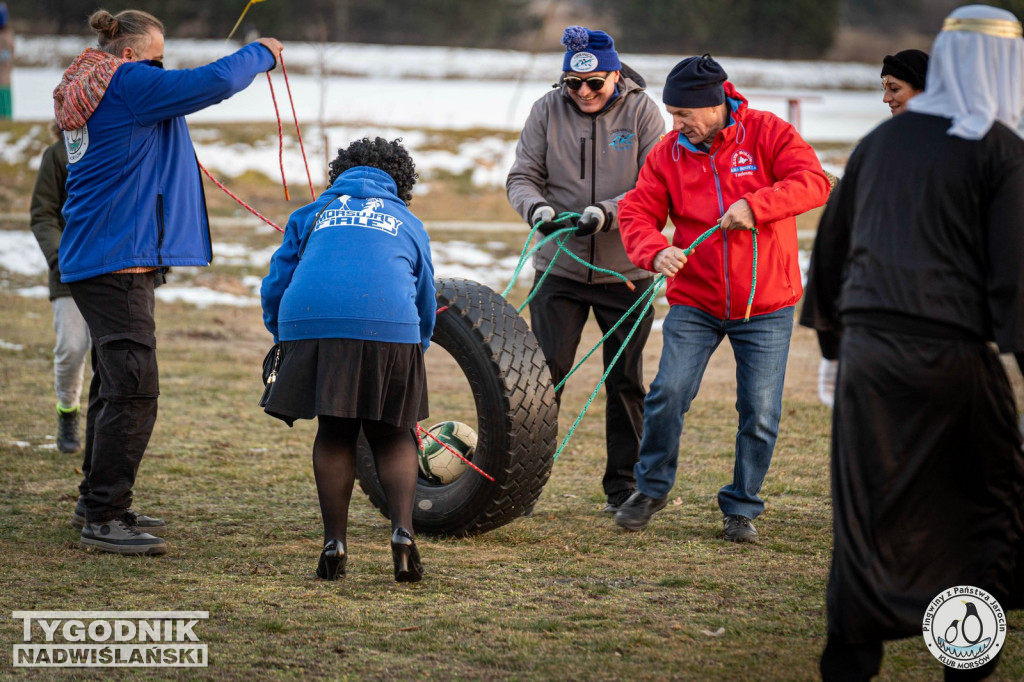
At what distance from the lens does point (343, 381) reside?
380 cm

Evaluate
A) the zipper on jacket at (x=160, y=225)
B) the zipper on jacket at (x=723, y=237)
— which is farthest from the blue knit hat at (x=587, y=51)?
the zipper on jacket at (x=160, y=225)

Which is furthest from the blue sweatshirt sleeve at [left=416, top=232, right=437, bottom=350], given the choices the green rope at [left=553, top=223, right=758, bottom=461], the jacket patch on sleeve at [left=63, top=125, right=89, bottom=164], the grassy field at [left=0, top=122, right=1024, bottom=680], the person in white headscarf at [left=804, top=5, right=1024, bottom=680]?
the person in white headscarf at [left=804, top=5, right=1024, bottom=680]

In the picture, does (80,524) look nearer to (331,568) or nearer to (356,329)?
(331,568)

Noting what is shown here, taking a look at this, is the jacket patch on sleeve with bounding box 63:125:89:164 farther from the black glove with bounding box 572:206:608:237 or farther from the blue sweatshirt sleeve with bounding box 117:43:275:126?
the black glove with bounding box 572:206:608:237

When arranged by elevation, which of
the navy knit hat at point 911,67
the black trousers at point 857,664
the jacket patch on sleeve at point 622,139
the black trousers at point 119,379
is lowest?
the black trousers at point 857,664

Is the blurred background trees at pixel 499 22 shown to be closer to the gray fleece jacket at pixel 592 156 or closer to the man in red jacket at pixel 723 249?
the gray fleece jacket at pixel 592 156

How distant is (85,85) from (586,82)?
2020 millimetres

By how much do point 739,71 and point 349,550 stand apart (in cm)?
2853

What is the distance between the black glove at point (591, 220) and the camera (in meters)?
4.78

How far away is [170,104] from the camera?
4145mm

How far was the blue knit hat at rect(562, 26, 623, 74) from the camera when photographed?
480 centimetres

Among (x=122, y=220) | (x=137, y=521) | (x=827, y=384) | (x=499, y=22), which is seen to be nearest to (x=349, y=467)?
(x=137, y=521)

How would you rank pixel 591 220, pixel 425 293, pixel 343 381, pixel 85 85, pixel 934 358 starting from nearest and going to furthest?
1. pixel 934 358
2. pixel 343 381
3. pixel 425 293
4. pixel 85 85
5. pixel 591 220

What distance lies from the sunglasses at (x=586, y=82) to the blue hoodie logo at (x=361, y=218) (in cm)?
133
